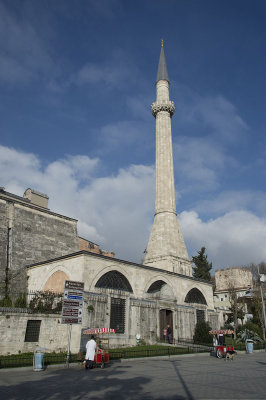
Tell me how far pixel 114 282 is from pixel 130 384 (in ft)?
42.5

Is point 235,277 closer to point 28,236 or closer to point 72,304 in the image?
point 28,236

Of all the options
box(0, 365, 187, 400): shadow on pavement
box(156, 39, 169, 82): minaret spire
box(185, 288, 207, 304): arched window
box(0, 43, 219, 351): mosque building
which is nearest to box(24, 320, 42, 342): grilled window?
box(0, 43, 219, 351): mosque building

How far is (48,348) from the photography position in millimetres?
18297

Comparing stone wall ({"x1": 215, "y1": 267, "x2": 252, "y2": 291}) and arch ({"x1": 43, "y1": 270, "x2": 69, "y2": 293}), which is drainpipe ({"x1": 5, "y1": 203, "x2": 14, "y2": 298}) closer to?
arch ({"x1": 43, "y1": 270, "x2": 69, "y2": 293})

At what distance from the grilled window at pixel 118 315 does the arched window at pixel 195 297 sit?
27.6 ft

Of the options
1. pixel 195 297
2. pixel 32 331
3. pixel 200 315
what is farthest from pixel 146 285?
pixel 32 331

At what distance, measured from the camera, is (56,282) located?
22.8 m

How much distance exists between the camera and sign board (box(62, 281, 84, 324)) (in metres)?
13.9

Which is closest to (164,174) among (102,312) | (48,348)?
(102,312)

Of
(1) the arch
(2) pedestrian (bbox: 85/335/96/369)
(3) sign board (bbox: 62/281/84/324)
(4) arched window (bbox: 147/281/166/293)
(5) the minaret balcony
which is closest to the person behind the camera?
(2) pedestrian (bbox: 85/335/96/369)

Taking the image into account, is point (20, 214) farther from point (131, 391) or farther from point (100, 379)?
point (131, 391)

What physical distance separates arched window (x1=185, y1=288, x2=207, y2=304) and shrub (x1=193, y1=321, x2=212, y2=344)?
246 cm

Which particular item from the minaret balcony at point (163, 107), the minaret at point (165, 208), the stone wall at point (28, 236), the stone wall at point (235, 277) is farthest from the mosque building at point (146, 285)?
the stone wall at point (235, 277)

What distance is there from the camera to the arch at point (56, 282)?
2222 centimetres
